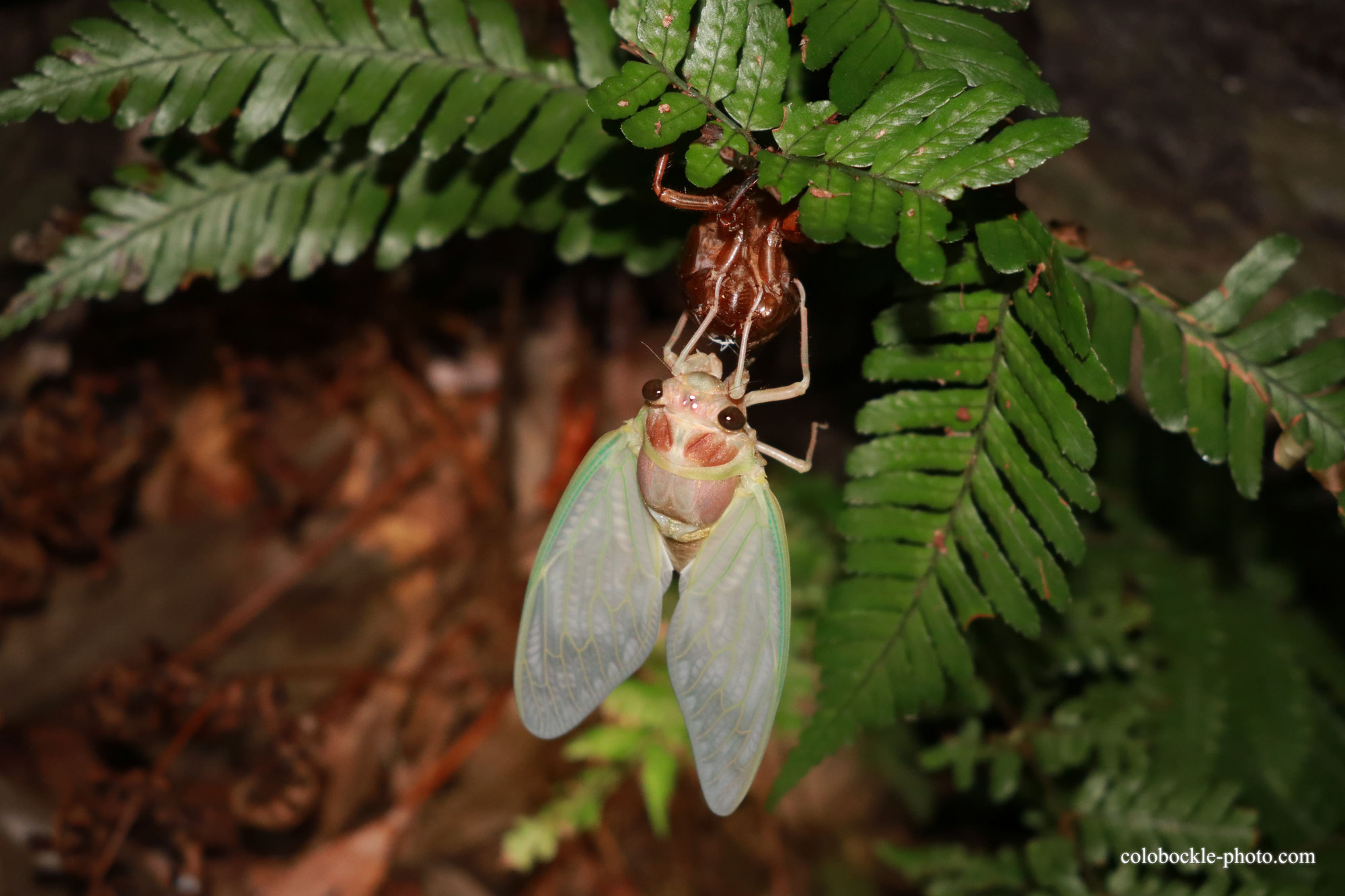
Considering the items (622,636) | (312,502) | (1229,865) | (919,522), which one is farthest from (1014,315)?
(312,502)

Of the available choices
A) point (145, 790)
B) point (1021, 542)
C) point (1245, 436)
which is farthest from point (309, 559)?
point (1245, 436)

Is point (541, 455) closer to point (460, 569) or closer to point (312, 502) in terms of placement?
point (460, 569)

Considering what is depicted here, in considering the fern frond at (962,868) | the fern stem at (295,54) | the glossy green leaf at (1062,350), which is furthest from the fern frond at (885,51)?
the fern frond at (962,868)

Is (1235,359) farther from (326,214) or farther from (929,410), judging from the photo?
(326,214)

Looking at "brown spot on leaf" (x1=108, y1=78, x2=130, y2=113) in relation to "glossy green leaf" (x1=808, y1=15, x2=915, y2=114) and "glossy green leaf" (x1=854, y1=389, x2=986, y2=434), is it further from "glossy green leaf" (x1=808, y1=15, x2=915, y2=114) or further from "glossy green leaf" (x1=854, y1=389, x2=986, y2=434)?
"glossy green leaf" (x1=854, y1=389, x2=986, y2=434)

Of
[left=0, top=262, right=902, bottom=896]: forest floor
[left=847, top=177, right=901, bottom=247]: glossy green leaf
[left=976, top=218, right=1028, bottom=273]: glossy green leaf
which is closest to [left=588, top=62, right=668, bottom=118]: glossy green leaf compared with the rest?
[left=847, top=177, right=901, bottom=247]: glossy green leaf

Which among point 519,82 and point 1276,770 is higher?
point 519,82
